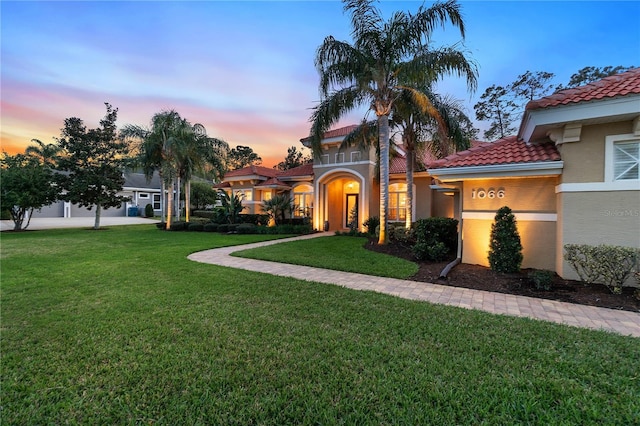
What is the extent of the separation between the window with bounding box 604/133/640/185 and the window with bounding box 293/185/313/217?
1566 centimetres

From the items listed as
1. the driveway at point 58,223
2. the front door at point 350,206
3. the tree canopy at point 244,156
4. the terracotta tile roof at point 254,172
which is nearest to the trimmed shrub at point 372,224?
the front door at point 350,206

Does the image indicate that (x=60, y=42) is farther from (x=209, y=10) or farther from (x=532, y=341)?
(x=532, y=341)

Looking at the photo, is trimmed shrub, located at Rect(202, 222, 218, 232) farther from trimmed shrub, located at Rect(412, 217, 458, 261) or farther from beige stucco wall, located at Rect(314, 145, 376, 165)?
trimmed shrub, located at Rect(412, 217, 458, 261)

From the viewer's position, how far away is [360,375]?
2762mm

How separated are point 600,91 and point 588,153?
1306 mm

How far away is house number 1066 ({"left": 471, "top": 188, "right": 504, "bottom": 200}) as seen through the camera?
7.50 metres

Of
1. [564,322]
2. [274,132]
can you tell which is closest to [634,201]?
[564,322]

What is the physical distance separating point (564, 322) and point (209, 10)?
13436mm

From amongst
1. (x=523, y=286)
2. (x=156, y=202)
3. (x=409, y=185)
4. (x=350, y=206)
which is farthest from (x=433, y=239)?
(x=156, y=202)

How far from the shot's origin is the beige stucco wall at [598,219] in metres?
5.67

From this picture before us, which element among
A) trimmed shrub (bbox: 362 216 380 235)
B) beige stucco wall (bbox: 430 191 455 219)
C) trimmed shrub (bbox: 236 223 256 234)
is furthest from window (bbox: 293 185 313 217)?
beige stucco wall (bbox: 430 191 455 219)

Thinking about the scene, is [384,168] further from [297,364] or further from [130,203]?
[130,203]

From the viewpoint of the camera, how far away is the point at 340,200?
19859 mm

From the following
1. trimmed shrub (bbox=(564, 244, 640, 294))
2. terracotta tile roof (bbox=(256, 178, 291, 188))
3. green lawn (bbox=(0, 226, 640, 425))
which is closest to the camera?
green lawn (bbox=(0, 226, 640, 425))
